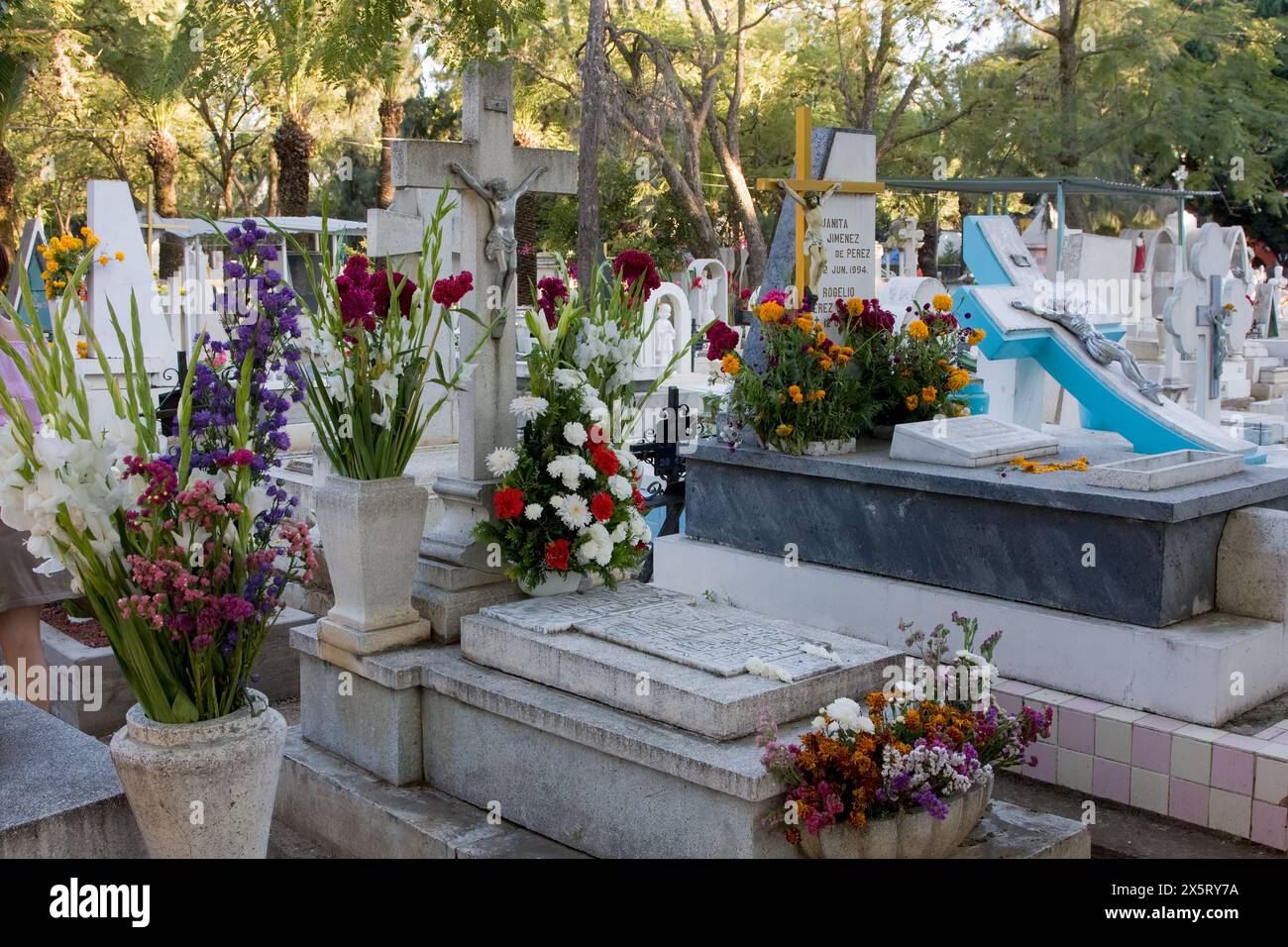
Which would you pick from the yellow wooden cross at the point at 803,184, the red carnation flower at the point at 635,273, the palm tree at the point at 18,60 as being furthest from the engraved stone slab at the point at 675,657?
the palm tree at the point at 18,60

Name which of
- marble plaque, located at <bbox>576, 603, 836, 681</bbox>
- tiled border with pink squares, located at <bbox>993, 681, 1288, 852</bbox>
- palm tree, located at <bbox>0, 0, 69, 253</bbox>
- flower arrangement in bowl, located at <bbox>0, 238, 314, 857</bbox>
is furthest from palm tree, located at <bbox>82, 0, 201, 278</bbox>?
tiled border with pink squares, located at <bbox>993, 681, 1288, 852</bbox>

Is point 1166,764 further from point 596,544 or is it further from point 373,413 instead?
point 373,413

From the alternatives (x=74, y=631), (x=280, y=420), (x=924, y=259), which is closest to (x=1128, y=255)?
(x=924, y=259)

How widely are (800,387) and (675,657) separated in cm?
251

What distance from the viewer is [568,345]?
495 cm

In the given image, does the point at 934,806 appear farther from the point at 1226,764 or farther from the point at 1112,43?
the point at 1112,43

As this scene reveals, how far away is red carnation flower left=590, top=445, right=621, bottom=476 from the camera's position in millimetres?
4770

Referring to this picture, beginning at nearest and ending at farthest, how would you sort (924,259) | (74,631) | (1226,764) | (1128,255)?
(1226,764) → (74,631) → (1128,255) → (924,259)

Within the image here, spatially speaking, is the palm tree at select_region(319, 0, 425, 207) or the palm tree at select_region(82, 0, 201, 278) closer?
the palm tree at select_region(319, 0, 425, 207)

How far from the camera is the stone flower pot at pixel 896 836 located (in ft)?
11.2

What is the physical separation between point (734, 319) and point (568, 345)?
17710mm

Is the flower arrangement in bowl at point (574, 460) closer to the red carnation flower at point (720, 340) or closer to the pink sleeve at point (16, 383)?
the red carnation flower at point (720, 340)

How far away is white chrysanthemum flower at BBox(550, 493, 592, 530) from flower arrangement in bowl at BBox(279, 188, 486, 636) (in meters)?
0.49

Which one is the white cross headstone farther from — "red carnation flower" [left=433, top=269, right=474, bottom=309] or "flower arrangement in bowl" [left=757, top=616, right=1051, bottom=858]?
"flower arrangement in bowl" [left=757, top=616, right=1051, bottom=858]
